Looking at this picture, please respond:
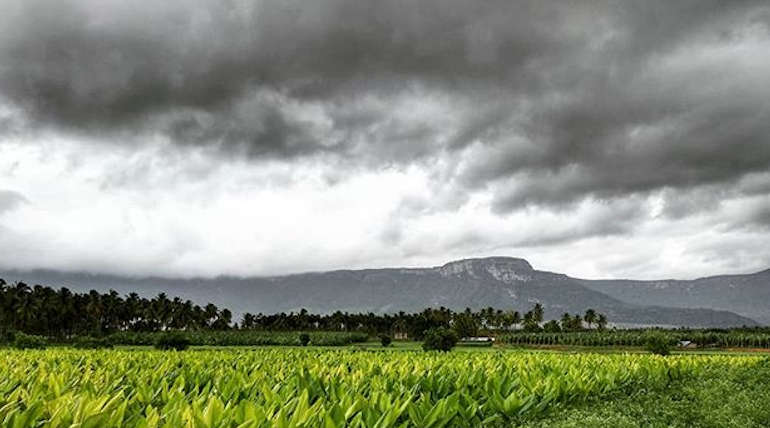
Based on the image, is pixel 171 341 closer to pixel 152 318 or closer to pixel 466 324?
pixel 152 318

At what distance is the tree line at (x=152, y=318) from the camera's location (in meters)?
89.7

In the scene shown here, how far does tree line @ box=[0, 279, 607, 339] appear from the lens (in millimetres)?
89688

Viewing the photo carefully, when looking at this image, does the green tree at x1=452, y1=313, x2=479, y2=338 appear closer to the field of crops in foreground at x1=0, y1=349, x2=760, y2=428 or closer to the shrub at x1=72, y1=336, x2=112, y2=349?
the shrub at x1=72, y1=336, x2=112, y2=349

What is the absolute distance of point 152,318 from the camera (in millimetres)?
104375

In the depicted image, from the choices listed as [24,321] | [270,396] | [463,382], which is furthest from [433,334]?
[24,321]

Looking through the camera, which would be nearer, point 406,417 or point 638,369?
point 406,417

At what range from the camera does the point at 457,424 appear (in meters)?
4.76

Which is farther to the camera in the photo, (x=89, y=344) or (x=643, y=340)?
(x=643, y=340)

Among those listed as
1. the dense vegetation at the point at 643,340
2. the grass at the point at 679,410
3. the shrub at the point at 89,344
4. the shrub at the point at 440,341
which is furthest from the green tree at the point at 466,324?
the grass at the point at 679,410

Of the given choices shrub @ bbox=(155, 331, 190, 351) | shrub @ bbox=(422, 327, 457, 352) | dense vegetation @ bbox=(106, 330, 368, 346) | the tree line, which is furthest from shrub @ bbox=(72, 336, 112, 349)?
the tree line

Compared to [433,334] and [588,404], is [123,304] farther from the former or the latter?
[588,404]

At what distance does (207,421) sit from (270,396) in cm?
139

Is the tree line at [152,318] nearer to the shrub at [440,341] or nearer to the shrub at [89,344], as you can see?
the shrub at [89,344]

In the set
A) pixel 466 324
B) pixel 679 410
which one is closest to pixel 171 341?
pixel 679 410
